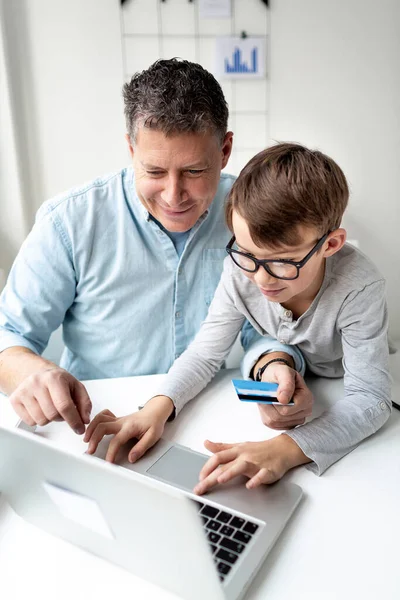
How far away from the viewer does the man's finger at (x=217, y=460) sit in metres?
0.79

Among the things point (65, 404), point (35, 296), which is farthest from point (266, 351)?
point (35, 296)

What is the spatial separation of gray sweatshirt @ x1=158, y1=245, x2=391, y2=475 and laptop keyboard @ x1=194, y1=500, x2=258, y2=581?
0.19 metres

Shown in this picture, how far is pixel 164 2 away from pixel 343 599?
6.45ft

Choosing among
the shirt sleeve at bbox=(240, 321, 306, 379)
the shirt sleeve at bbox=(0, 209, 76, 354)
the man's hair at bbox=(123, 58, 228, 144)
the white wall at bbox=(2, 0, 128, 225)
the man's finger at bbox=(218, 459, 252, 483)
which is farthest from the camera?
the white wall at bbox=(2, 0, 128, 225)

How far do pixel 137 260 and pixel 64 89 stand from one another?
3.52 feet

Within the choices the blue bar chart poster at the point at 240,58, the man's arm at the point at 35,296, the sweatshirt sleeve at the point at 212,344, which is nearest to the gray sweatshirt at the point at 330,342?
the sweatshirt sleeve at the point at 212,344

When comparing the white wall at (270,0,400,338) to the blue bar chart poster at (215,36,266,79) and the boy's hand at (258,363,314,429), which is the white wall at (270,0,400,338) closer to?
the blue bar chart poster at (215,36,266,79)

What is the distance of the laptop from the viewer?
478mm

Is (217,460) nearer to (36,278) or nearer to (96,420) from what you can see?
(96,420)

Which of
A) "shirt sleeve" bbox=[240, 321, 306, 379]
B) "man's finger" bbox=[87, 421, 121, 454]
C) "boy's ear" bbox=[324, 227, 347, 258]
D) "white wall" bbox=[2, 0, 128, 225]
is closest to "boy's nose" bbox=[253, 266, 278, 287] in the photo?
"boy's ear" bbox=[324, 227, 347, 258]

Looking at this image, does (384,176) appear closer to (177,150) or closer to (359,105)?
(359,105)

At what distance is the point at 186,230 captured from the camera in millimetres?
1230

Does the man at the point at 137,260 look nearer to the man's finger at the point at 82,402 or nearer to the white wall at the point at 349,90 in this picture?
the man's finger at the point at 82,402

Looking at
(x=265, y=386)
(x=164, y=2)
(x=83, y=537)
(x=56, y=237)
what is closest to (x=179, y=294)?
(x=56, y=237)
